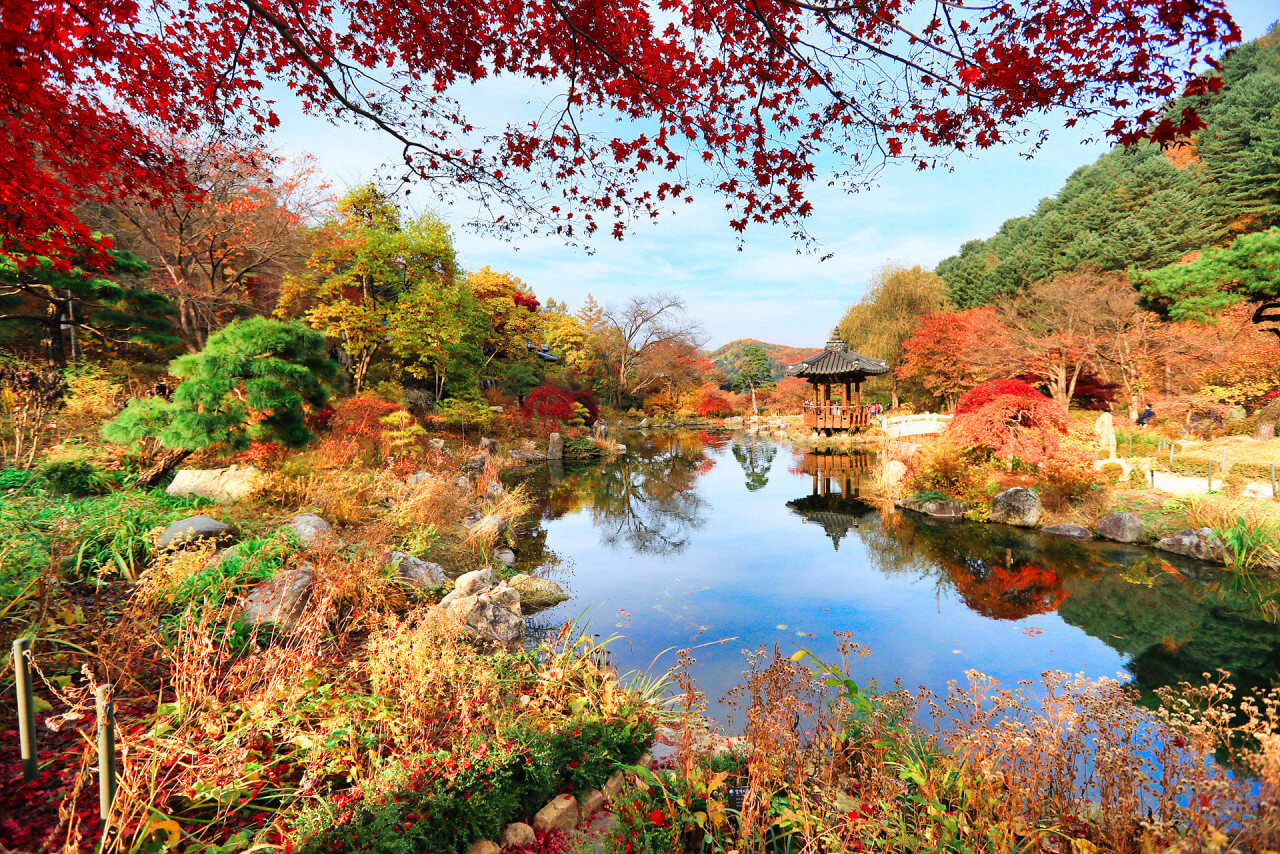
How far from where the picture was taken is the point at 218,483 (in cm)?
498

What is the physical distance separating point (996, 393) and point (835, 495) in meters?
3.44

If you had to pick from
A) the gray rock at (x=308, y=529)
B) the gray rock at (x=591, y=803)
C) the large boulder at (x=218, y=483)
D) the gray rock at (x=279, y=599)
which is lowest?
the gray rock at (x=591, y=803)

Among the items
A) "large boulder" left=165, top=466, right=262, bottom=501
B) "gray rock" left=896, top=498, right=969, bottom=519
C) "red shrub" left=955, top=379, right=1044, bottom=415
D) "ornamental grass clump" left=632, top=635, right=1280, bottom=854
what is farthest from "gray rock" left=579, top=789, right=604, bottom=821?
"red shrub" left=955, top=379, right=1044, bottom=415

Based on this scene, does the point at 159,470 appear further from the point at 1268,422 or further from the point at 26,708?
the point at 1268,422

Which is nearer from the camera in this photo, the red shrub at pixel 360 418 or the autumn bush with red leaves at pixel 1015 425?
the autumn bush with red leaves at pixel 1015 425

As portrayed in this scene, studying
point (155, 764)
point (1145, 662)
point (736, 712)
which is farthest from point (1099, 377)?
point (155, 764)

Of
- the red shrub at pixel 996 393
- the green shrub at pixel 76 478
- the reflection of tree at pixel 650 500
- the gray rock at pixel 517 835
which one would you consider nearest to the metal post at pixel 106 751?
the gray rock at pixel 517 835

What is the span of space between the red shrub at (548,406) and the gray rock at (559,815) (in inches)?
587

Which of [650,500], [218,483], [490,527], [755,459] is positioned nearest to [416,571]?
[490,527]

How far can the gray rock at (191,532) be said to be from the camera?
3.40m

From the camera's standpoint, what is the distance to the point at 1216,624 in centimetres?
434

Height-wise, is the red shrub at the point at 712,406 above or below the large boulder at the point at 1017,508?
above

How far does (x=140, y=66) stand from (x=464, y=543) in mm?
4803

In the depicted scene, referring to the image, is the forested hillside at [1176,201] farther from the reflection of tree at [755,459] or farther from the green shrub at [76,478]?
the green shrub at [76,478]
